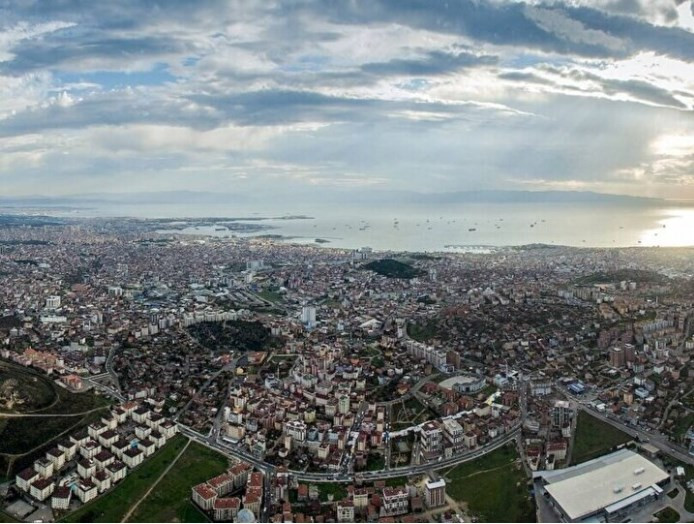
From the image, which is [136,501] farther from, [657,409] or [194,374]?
[657,409]

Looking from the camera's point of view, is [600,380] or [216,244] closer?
[600,380]

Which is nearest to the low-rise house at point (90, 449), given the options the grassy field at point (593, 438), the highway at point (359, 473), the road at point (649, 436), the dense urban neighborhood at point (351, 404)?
the dense urban neighborhood at point (351, 404)

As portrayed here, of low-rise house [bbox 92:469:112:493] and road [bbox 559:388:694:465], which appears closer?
low-rise house [bbox 92:469:112:493]

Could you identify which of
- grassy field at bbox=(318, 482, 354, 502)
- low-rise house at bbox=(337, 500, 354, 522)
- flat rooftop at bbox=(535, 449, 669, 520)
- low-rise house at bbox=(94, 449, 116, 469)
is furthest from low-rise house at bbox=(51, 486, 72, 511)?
A: flat rooftop at bbox=(535, 449, 669, 520)

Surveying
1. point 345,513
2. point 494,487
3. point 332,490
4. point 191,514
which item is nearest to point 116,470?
point 191,514

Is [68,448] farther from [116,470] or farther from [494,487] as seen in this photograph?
[494,487]

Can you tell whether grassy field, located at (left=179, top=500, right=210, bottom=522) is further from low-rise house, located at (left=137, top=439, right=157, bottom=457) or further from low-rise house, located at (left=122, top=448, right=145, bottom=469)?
low-rise house, located at (left=137, top=439, right=157, bottom=457)

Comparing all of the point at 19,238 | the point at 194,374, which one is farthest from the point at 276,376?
the point at 19,238
